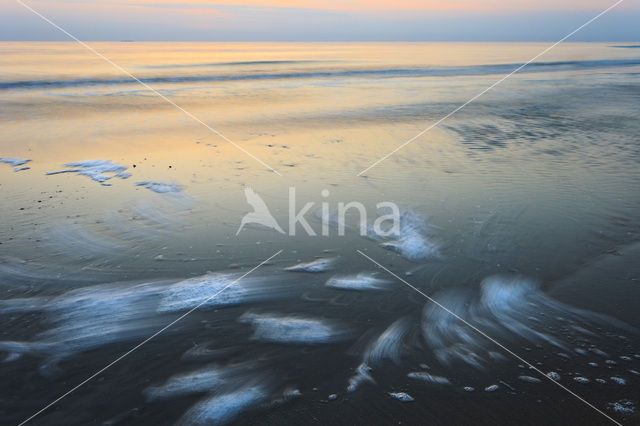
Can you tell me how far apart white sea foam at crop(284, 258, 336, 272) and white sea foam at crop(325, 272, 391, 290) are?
177 millimetres

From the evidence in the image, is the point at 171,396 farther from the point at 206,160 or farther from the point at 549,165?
the point at 549,165

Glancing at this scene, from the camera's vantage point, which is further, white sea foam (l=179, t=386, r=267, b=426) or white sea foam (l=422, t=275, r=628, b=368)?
white sea foam (l=422, t=275, r=628, b=368)

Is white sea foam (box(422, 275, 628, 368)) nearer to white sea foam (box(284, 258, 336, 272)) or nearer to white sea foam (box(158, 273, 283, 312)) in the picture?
white sea foam (box(284, 258, 336, 272))

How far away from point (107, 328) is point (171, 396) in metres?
0.83

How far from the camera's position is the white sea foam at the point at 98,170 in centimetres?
607

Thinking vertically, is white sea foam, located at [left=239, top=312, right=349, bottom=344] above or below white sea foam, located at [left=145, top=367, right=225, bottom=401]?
above

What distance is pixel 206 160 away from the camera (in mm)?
6891

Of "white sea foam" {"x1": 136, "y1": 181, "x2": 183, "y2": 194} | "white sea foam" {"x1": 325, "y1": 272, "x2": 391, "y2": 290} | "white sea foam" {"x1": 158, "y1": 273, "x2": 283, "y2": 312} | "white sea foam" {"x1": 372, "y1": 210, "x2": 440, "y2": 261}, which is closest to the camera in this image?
"white sea foam" {"x1": 158, "y1": 273, "x2": 283, "y2": 312}

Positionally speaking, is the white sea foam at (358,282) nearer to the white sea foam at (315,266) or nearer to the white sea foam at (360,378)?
the white sea foam at (315,266)

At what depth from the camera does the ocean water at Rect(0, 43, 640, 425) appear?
8.18ft

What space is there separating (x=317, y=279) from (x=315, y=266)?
218 millimetres

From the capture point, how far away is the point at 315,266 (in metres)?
3.89

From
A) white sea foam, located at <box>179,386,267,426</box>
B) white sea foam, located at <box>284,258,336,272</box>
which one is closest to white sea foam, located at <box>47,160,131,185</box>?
white sea foam, located at <box>284,258,336,272</box>

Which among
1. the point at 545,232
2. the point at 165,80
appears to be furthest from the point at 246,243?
the point at 165,80
